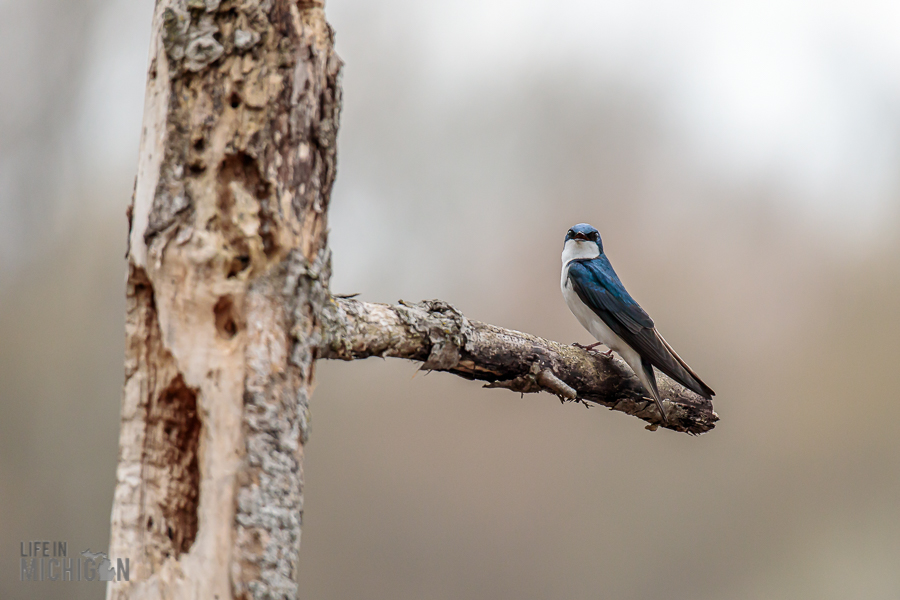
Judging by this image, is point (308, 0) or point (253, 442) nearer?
point (253, 442)

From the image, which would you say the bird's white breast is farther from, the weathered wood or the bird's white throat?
the weathered wood

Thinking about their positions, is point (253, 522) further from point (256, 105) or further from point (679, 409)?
point (679, 409)

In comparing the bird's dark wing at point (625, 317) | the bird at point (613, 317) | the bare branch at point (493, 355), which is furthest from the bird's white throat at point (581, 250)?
the bare branch at point (493, 355)

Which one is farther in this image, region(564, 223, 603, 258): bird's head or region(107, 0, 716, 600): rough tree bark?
region(564, 223, 603, 258): bird's head

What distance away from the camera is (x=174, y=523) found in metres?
1.13

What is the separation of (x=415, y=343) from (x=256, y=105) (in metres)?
0.63

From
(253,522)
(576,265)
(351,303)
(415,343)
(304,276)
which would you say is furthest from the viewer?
(576,265)

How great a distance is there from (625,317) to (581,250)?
582 mm

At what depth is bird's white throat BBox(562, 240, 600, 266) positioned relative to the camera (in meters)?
2.90

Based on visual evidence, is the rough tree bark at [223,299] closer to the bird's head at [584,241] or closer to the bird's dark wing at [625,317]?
the bird's dark wing at [625,317]

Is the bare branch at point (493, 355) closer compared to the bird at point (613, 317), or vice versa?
the bare branch at point (493, 355)

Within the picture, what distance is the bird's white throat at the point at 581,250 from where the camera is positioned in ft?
9.51

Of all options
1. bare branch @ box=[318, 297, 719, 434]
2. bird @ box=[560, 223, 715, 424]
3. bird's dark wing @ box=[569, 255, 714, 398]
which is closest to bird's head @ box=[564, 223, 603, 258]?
bird @ box=[560, 223, 715, 424]

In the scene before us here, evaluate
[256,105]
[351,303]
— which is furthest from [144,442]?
[256,105]
